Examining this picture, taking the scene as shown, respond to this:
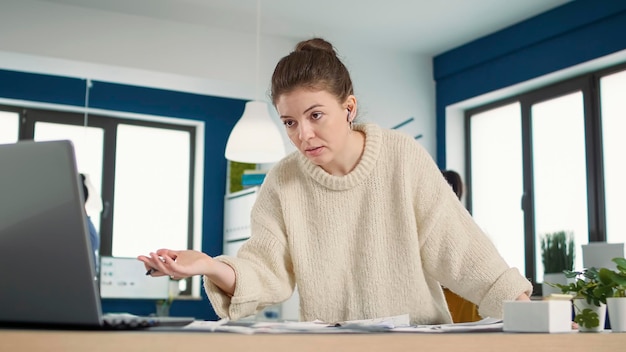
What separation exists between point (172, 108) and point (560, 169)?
3.17 meters

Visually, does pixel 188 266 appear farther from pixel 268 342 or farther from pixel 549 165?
pixel 549 165

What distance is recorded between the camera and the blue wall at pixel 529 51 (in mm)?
5066

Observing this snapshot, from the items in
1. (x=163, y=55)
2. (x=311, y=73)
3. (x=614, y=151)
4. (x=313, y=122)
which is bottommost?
(x=313, y=122)

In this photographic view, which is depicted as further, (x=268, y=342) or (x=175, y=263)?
(x=175, y=263)

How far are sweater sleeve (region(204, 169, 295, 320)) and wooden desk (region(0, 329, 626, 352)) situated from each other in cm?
59

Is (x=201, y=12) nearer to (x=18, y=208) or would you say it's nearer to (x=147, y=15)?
(x=147, y=15)

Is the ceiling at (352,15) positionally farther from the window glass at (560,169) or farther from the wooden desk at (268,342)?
the wooden desk at (268,342)

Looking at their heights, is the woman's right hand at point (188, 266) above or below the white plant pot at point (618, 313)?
above

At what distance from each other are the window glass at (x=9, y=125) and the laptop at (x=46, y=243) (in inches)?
220

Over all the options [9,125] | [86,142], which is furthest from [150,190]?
[9,125]

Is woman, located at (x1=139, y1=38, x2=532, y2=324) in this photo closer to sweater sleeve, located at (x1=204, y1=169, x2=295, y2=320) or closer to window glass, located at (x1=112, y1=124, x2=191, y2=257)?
sweater sleeve, located at (x1=204, y1=169, x2=295, y2=320)

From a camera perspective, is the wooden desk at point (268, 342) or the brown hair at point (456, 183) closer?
the wooden desk at point (268, 342)

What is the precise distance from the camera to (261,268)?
170 cm

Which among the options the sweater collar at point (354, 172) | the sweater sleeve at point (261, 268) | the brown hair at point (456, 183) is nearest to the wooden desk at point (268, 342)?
the sweater sleeve at point (261, 268)
